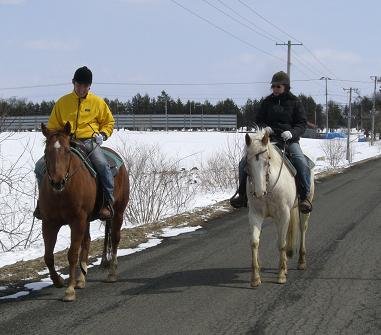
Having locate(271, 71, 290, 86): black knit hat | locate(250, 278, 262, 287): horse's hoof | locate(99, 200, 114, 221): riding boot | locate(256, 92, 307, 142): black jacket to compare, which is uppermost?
locate(271, 71, 290, 86): black knit hat

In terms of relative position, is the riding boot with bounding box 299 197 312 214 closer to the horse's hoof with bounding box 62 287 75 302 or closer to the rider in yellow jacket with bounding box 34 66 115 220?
the rider in yellow jacket with bounding box 34 66 115 220

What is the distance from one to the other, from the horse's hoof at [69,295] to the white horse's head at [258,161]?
252 centimetres

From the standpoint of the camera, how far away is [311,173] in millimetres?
8430

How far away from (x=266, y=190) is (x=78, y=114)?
2645 mm

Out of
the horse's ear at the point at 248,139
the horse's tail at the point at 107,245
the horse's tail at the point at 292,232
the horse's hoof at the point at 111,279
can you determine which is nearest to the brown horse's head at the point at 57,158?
the horse's tail at the point at 107,245

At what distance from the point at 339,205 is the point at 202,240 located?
6745mm

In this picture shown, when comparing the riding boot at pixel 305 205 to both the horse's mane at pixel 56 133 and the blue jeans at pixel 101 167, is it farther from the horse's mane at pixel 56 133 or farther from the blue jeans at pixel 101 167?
the horse's mane at pixel 56 133

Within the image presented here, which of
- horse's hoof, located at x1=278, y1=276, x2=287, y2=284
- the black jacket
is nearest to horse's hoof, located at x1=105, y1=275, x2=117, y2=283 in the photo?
horse's hoof, located at x1=278, y1=276, x2=287, y2=284

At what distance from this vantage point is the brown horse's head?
600 cm

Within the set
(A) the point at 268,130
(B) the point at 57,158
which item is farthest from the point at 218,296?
(B) the point at 57,158

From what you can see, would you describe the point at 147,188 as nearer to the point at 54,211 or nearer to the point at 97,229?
the point at 97,229

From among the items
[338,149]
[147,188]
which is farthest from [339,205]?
[338,149]

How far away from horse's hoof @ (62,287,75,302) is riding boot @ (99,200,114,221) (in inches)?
42.1

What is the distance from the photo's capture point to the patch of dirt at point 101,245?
7.60 metres
